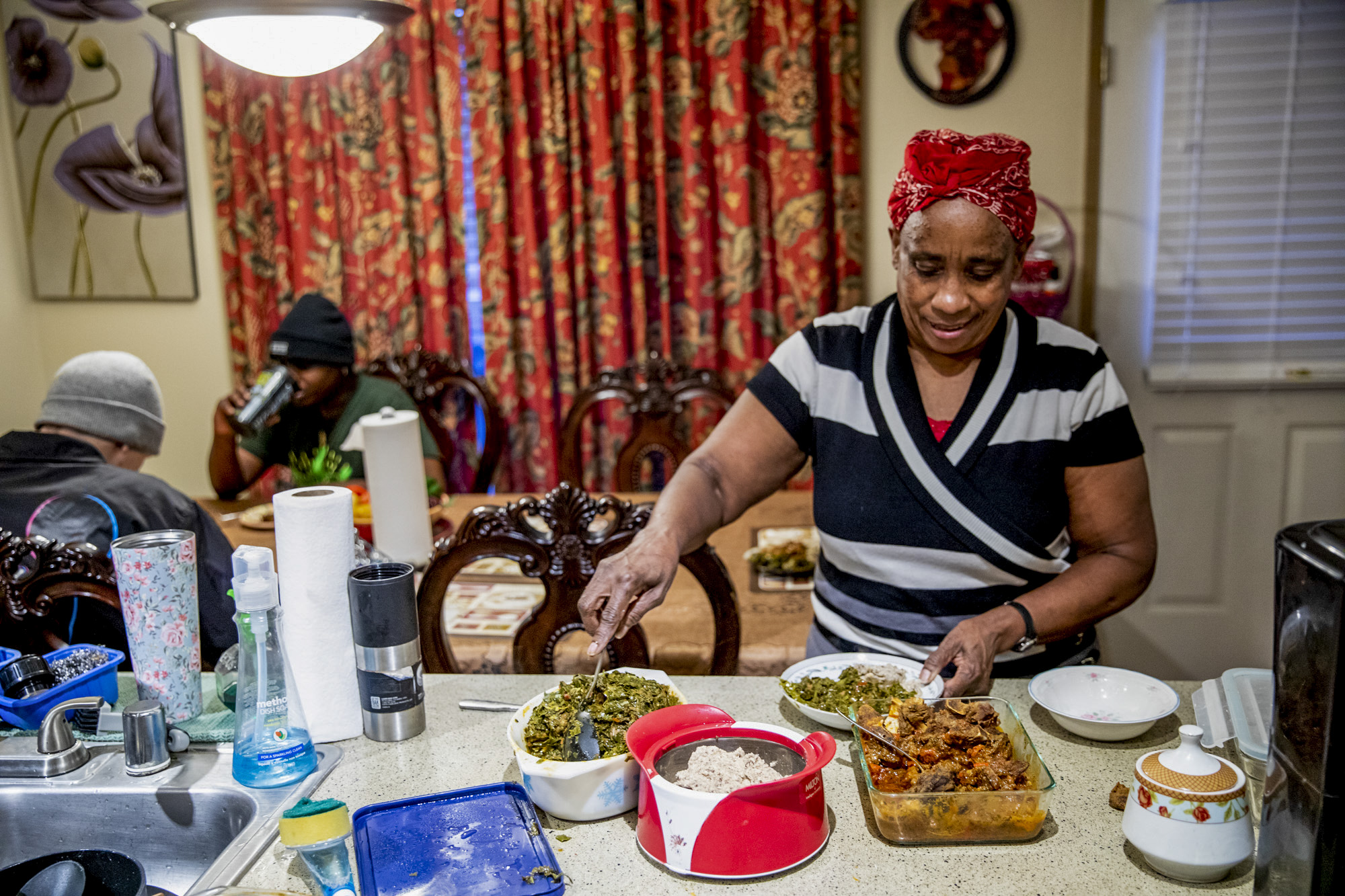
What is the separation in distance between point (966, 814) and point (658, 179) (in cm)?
256

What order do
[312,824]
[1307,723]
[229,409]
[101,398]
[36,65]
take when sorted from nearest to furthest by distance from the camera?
1. [1307,723]
2. [312,824]
3. [101,398]
4. [229,409]
5. [36,65]

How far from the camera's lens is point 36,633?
162 cm

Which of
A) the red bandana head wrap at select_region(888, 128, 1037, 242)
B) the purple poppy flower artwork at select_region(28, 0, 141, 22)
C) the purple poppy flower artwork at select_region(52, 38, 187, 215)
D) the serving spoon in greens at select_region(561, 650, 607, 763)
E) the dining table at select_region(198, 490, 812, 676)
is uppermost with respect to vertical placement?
the purple poppy flower artwork at select_region(28, 0, 141, 22)

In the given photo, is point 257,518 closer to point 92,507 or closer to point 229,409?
point 229,409

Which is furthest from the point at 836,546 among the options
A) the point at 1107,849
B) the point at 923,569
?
the point at 1107,849

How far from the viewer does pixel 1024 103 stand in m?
3.21

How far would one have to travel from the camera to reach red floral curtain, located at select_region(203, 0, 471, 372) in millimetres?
3324

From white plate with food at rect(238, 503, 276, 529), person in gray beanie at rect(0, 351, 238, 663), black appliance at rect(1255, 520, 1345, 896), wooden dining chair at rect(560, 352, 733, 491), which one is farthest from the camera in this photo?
wooden dining chair at rect(560, 352, 733, 491)

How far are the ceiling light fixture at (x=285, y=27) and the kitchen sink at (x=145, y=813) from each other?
919mm

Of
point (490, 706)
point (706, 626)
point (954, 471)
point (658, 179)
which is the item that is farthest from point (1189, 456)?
point (490, 706)

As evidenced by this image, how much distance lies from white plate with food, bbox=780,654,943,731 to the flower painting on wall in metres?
3.08

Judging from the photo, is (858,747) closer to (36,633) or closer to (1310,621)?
(1310,621)

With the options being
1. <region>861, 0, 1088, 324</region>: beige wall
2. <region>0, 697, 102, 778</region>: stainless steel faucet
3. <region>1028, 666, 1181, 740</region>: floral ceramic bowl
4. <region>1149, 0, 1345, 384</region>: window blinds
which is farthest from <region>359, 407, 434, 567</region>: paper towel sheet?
<region>1149, 0, 1345, 384</region>: window blinds

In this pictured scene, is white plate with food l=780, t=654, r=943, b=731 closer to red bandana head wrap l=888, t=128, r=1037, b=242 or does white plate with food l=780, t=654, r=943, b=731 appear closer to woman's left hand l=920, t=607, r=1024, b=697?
woman's left hand l=920, t=607, r=1024, b=697
